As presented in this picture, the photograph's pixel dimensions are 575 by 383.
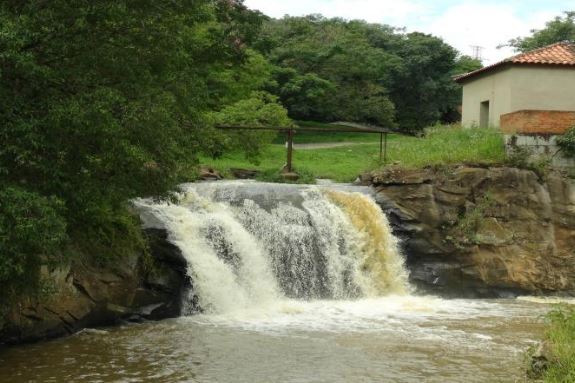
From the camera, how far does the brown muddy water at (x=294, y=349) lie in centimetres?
910

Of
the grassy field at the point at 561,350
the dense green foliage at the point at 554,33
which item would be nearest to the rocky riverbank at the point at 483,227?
the grassy field at the point at 561,350

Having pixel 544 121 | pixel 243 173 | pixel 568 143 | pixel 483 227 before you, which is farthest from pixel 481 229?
pixel 243 173

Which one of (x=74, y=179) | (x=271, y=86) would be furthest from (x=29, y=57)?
(x=271, y=86)

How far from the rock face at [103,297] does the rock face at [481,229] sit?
591 centimetres

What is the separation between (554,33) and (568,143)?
24879 millimetres

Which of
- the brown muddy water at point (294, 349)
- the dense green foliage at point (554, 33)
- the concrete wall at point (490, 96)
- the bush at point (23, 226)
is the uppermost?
the dense green foliage at point (554, 33)

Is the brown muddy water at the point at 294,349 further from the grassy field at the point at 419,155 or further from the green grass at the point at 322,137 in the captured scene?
the green grass at the point at 322,137

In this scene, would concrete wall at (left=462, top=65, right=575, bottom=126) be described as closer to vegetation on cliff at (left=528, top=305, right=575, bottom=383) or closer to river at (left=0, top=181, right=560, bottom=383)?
river at (left=0, top=181, right=560, bottom=383)

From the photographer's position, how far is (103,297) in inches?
472

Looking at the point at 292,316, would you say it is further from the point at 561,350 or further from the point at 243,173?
the point at 243,173

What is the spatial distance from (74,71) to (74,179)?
1.34m

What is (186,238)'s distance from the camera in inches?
557

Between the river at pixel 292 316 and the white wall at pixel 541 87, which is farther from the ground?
the white wall at pixel 541 87

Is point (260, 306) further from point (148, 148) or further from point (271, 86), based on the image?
point (271, 86)
